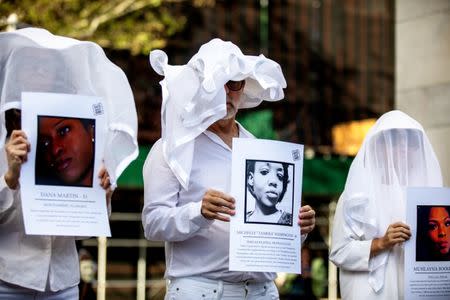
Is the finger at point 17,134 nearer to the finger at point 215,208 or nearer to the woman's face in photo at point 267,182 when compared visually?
the finger at point 215,208

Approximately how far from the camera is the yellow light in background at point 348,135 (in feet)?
84.5

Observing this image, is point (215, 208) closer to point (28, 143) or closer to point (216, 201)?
point (216, 201)

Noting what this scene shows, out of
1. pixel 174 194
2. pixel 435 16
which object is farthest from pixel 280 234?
pixel 435 16

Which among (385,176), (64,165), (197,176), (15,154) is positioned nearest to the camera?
(15,154)

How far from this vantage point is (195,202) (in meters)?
5.34

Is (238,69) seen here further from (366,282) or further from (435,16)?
(435,16)

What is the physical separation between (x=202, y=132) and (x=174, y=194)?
1.11 ft

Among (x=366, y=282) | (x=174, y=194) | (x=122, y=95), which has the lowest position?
(x=366, y=282)

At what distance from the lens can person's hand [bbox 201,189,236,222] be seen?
16.6ft

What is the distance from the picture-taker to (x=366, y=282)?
6.38 metres

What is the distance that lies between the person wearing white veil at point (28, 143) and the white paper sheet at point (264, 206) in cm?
59

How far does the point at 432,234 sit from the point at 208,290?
1.53m

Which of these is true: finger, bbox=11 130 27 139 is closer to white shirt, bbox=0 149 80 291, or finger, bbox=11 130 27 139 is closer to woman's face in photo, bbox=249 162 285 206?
white shirt, bbox=0 149 80 291

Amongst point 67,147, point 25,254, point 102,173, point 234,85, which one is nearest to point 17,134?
point 67,147
